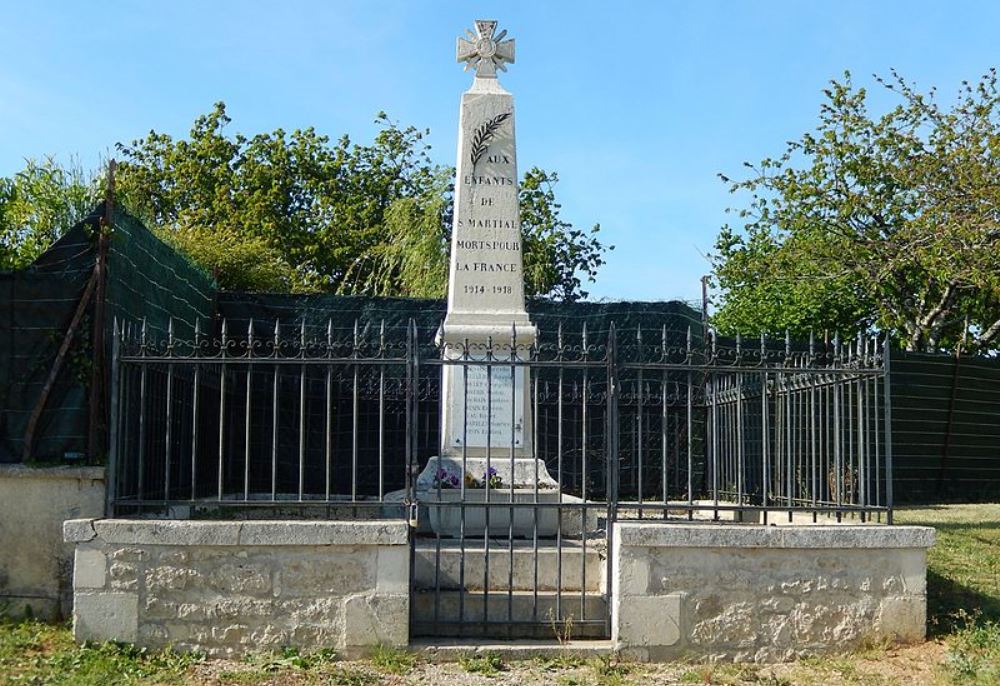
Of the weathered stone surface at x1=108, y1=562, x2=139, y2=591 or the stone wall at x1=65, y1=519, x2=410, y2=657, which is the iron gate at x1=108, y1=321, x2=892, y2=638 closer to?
the stone wall at x1=65, y1=519, x2=410, y2=657

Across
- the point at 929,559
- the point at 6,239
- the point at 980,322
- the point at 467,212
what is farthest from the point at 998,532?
the point at 980,322

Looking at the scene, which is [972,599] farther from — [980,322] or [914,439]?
[980,322]

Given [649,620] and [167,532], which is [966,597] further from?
[167,532]

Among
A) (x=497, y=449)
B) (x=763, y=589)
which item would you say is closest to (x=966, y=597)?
(x=763, y=589)

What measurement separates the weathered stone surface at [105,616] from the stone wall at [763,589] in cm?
267

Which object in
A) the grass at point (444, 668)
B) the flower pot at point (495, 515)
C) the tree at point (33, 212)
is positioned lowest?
the grass at point (444, 668)

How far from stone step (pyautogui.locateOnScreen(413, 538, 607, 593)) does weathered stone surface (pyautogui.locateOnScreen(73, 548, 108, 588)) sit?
178 centimetres

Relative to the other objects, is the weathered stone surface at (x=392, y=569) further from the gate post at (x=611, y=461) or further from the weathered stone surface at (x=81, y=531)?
the weathered stone surface at (x=81, y=531)

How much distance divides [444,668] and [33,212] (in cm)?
547

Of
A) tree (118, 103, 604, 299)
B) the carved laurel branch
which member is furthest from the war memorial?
tree (118, 103, 604, 299)

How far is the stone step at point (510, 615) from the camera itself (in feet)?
20.9

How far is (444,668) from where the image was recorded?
594cm

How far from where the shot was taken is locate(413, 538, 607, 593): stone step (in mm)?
6684

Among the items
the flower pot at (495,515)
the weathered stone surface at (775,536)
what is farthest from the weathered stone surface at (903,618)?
the flower pot at (495,515)
